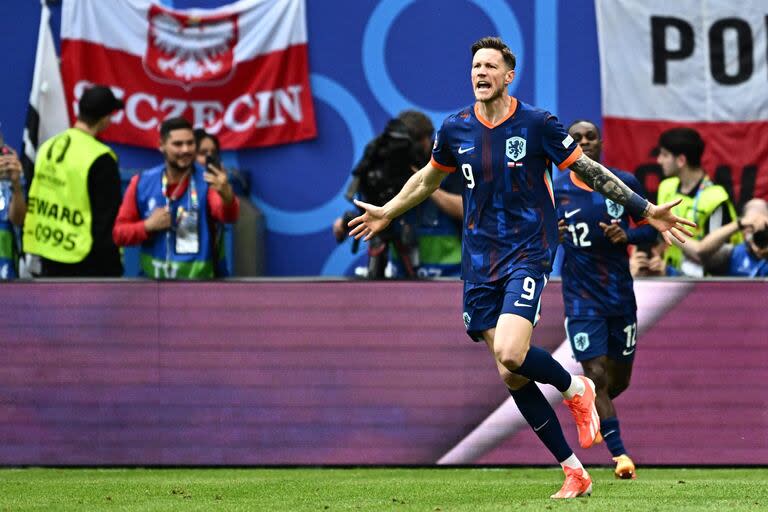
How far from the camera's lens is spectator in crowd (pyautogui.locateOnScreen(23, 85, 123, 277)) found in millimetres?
10453

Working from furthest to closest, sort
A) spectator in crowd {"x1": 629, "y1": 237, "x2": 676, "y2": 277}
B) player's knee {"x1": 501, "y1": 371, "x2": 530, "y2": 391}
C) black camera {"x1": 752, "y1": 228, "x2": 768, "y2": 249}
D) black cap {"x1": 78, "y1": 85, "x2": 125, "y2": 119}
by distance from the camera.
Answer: black cap {"x1": 78, "y1": 85, "x2": 125, "y2": 119}, black camera {"x1": 752, "y1": 228, "x2": 768, "y2": 249}, spectator in crowd {"x1": 629, "y1": 237, "x2": 676, "y2": 277}, player's knee {"x1": 501, "y1": 371, "x2": 530, "y2": 391}

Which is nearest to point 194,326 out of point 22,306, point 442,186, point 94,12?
point 22,306

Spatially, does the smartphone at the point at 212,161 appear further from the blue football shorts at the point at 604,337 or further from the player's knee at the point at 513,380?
the player's knee at the point at 513,380

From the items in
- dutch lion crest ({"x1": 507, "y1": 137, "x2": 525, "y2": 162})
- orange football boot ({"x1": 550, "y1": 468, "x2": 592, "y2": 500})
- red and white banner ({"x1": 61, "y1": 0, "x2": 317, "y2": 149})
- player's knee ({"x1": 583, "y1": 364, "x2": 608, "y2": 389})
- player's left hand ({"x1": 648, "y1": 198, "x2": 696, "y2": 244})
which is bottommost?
orange football boot ({"x1": 550, "y1": 468, "x2": 592, "y2": 500})

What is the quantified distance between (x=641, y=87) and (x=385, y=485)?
5553 millimetres

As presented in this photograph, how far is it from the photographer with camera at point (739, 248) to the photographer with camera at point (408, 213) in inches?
64.1

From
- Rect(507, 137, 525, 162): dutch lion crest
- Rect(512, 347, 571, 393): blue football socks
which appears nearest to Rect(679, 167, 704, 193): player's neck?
Rect(507, 137, 525, 162): dutch lion crest

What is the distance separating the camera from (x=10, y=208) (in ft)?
35.1

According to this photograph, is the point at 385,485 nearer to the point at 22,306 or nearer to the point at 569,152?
the point at 569,152

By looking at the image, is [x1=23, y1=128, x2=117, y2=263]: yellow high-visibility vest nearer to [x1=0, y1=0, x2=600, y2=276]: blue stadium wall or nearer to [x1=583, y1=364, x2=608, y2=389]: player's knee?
[x1=0, y1=0, x2=600, y2=276]: blue stadium wall

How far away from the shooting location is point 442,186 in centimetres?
1030

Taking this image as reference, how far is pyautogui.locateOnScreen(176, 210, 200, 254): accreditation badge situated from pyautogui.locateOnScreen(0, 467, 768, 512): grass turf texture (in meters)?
1.51

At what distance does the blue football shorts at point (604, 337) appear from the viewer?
917 centimetres

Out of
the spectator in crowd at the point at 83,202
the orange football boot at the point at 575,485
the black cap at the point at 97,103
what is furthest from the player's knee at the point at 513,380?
the black cap at the point at 97,103
